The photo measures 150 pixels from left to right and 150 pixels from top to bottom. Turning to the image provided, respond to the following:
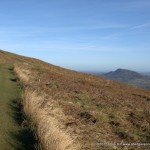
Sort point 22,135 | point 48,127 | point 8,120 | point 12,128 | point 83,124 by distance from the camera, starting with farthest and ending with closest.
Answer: point 83,124 < point 8,120 < point 12,128 < point 22,135 < point 48,127

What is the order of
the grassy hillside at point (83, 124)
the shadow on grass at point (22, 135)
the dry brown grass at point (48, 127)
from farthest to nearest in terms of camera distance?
the grassy hillside at point (83, 124) → the shadow on grass at point (22, 135) → the dry brown grass at point (48, 127)

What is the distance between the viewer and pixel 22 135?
13195 mm

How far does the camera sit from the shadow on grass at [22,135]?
39.4 feet

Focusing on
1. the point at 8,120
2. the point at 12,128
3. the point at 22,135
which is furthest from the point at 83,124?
the point at 22,135

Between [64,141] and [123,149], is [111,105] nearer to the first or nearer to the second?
[123,149]

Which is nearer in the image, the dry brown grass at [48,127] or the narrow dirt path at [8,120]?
the dry brown grass at [48,127]

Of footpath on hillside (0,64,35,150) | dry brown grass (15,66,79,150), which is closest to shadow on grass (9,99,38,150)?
footpath on hillside (0,64,35,150)

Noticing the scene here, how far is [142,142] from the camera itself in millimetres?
16234

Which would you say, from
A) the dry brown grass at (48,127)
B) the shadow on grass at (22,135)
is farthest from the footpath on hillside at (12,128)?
the dry brown grass at (48,127)

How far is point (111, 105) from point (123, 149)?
10466 millimetres

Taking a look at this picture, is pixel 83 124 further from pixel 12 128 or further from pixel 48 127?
pixel 48 127

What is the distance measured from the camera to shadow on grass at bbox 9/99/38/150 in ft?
39.4

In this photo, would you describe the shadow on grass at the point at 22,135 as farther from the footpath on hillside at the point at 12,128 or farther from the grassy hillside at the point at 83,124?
the grassy hillside at the point at 83,124

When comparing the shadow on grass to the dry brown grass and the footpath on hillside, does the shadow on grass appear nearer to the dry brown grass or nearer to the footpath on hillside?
the footpath on hillside
